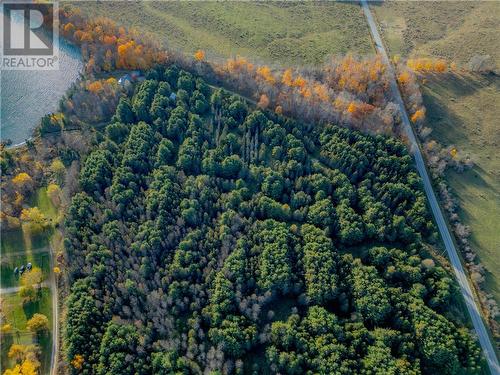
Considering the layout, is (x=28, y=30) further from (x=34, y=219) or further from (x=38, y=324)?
(x=38, y=324)

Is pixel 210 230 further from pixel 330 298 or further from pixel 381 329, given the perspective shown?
pixel 381 329

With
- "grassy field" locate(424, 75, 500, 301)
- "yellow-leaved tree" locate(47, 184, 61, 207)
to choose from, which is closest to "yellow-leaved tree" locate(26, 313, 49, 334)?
"yellow-leaved tree" locate(47, 184, 61, 207)

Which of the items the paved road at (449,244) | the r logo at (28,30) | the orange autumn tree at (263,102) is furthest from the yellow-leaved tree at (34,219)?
the paved road at (449,244)

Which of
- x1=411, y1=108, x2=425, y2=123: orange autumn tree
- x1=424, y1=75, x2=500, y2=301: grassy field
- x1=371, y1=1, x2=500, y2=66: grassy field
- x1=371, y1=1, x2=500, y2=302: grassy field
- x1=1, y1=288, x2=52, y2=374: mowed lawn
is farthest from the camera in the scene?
x1=371, y1=1, x2=500, y2=66: grassy field

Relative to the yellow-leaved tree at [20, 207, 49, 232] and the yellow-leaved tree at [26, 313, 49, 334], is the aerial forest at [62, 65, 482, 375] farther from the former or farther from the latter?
the yellow-leaved tree at [20, 207, 49, 232]

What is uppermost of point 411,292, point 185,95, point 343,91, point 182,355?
point 343,91

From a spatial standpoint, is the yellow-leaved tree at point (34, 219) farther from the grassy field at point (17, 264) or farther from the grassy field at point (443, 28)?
the grassy field at point (443, 28)

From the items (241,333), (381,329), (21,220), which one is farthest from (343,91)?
(21,220)
